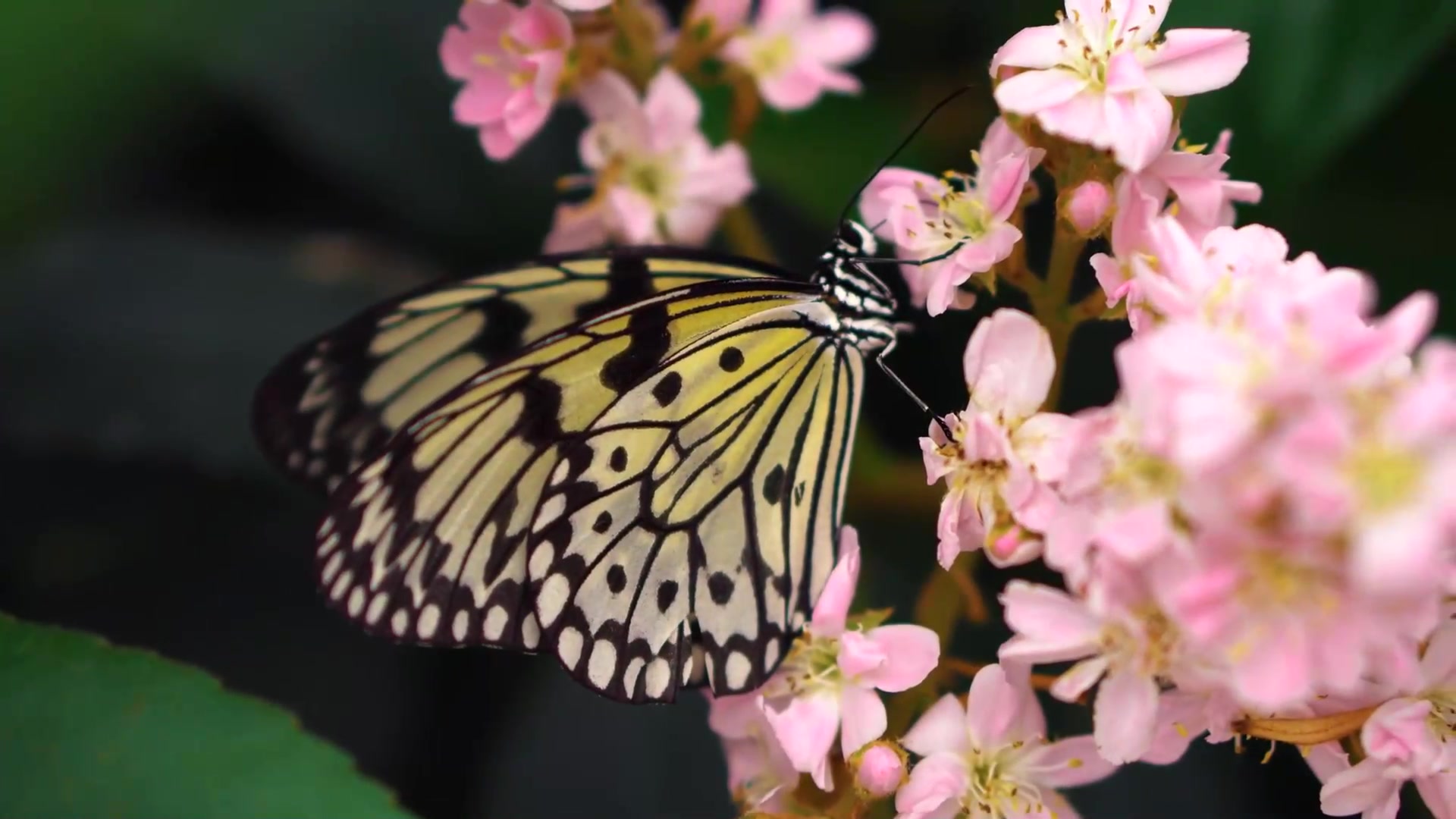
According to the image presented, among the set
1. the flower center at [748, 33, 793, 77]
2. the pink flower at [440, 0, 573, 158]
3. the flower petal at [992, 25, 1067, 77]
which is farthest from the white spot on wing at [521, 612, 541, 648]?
the flower center at [748, 33, 793, 77]

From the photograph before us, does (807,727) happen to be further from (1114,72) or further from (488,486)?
(1114,72)

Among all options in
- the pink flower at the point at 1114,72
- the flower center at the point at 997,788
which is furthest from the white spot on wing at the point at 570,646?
the pink flower at the point at 1114,72

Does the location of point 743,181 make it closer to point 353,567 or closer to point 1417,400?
point 353,567

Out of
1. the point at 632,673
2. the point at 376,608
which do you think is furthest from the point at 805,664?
the point at 376,608

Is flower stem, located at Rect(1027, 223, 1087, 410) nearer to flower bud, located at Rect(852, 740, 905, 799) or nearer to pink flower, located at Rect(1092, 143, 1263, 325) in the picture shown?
pink flower, located at Rect(1092, 143, 1263, 325)

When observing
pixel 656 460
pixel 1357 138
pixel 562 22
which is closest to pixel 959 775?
pixel 656 460

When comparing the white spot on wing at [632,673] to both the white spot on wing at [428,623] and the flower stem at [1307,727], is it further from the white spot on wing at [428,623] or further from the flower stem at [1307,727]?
the flower stem at [1307,727]
